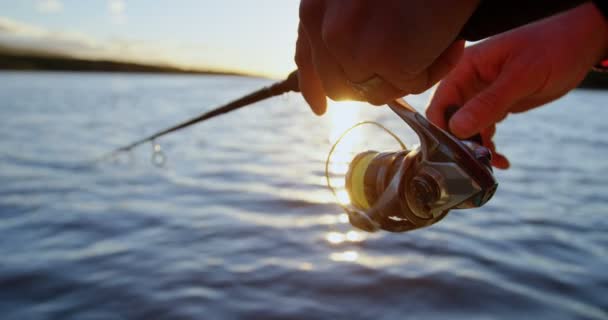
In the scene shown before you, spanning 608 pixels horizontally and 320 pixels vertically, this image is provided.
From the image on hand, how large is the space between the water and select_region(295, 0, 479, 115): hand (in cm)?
303

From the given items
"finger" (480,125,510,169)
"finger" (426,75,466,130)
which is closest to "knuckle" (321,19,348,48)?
"finger" (426,75,466,130)

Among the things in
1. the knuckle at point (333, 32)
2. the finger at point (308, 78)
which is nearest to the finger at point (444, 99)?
the finger at point (308, 78)

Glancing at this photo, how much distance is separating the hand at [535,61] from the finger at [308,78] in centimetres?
61

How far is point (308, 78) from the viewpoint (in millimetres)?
1546

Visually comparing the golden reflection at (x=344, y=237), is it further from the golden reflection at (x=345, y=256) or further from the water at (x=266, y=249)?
the golden reflection at (x=345, y=256)

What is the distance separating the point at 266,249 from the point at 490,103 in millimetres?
3508

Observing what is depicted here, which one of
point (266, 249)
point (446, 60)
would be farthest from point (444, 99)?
point (266, 249)

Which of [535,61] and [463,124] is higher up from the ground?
[535,61]

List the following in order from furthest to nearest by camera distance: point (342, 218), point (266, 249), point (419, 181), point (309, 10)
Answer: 1. point (342, 218)
2. point (266, 249)
3. point (419, 181)
4. point (309, 10)

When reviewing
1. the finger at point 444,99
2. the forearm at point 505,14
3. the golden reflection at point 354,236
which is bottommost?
the golden reflection at point 354,236

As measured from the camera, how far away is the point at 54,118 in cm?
1628

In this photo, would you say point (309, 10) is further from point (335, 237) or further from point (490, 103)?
point (335, 237)

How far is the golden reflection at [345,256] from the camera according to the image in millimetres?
4887

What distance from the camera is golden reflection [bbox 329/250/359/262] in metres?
4.89
